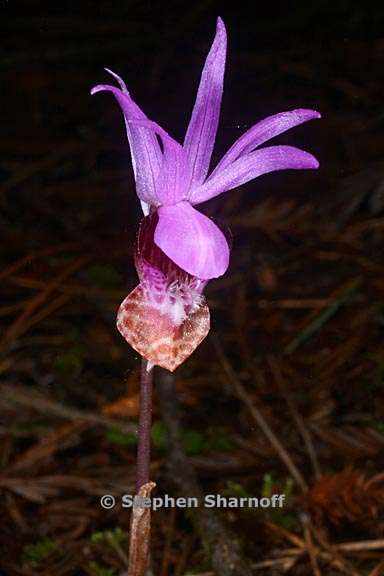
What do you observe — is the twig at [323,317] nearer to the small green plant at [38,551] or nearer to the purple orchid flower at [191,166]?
the small green plant at [38,551]

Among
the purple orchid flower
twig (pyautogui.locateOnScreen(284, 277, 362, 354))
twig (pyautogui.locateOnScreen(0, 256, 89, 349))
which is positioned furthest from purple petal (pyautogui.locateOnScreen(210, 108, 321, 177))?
twig (pyautogui.locateOnScreen(0, 256, 89, 349))

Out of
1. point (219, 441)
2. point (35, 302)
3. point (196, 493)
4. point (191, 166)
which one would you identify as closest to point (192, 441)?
point (219, 441)

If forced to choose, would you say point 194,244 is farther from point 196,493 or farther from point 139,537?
point 196,493

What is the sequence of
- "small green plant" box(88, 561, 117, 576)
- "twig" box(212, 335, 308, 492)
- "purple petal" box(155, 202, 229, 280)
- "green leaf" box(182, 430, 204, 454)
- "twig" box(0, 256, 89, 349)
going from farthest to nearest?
"twig" box(0, 256, 89, 349)
"green leaf" box(182, 430, 204, 454)
"twig" box(212, 335, 308, 492)
"small green plant" box(88, 561, 117, 576)
"purple petal" box(155, 202, 229, 280)

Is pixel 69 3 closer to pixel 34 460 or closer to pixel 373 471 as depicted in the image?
pixel 34 460

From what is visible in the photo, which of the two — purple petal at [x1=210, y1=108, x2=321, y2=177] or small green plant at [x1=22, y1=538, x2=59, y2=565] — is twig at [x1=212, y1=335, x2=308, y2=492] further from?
purple petal at [x1=210, y1=108, x2=321, y2=177]

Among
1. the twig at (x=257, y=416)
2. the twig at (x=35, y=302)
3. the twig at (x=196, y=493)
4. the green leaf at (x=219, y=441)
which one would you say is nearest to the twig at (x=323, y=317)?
the twig at (x=257, y=416)

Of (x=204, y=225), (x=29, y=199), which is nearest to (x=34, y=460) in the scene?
(x=204, y=225)
